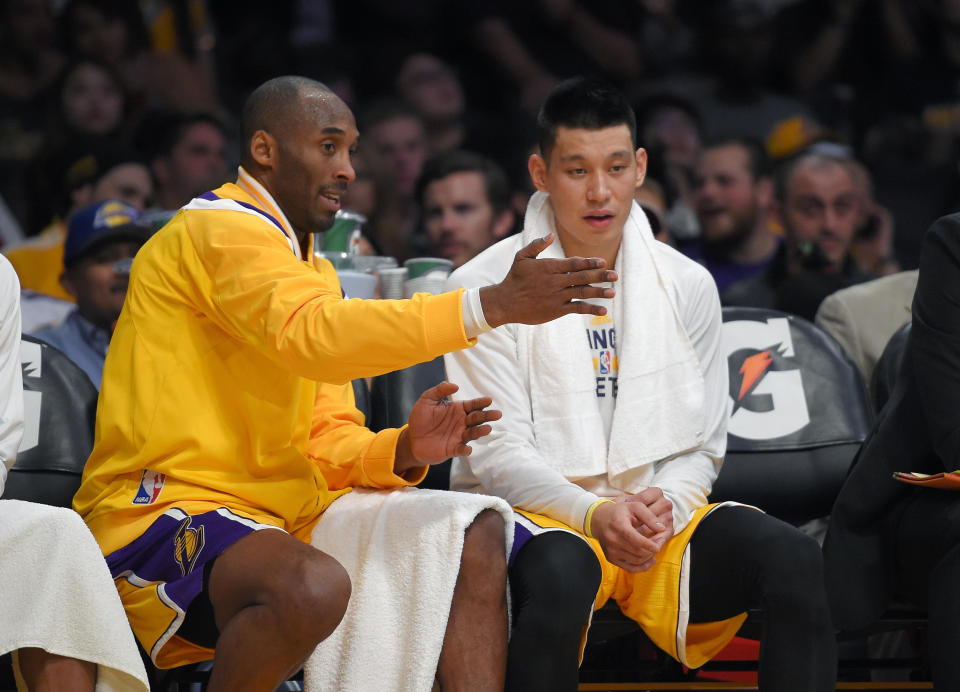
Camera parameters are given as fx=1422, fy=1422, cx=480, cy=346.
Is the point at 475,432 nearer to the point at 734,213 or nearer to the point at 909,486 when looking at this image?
the point at 909,486

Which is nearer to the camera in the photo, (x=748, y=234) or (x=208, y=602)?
(x=208, y=602)

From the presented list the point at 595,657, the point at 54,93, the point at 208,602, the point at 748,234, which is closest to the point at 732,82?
the point at 748,234

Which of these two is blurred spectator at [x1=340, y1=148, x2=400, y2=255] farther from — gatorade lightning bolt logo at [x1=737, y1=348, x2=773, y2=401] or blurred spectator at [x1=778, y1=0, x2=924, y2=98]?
blurred spectator at [x1=778, y1=0, x2=924, y2=98]

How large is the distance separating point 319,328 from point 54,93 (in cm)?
428

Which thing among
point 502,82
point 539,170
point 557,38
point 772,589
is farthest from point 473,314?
point 557,38

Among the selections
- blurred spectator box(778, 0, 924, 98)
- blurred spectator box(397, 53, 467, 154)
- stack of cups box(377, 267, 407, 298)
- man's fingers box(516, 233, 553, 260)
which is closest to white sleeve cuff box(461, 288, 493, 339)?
man's fingers box(516, 233, 553, 260)

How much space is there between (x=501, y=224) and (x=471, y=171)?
0.73 feet

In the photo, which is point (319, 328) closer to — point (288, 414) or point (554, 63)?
point (288, 414)

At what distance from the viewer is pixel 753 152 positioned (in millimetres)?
5938

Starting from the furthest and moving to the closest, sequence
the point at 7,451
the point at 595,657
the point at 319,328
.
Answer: the point at 595,657
the point at 7,451
the point at 319,328

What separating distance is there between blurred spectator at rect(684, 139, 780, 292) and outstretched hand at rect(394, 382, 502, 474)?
9.66 ft

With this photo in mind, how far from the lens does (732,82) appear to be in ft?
22.6

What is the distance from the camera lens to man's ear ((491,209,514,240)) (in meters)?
5.13

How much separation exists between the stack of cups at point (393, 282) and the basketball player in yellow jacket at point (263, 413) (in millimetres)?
887
